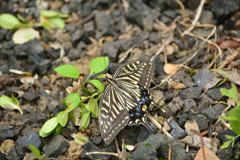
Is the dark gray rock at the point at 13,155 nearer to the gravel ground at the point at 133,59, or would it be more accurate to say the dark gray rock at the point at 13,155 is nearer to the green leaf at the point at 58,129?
the gravel ground at the point at 133,59

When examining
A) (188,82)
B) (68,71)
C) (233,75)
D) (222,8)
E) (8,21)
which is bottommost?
(188,82)

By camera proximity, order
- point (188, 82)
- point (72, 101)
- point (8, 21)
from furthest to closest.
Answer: point (8, 21) → point (188, 82) → point (72, 101)

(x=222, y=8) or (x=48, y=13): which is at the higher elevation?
(x=222, y=8)

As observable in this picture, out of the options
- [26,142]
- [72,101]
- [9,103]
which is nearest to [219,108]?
[72,101]

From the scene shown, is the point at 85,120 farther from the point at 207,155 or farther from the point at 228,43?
the point at 228,43

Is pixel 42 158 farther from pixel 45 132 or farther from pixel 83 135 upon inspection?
pixel 83 135

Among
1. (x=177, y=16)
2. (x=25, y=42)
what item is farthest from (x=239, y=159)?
(x=25, y=42)

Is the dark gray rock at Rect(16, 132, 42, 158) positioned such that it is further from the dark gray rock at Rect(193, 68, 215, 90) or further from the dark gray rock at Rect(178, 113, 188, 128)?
the dark gray rock at Rect(193, 68, 215, 90)

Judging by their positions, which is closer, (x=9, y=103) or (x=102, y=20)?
(x=9, y=103)
